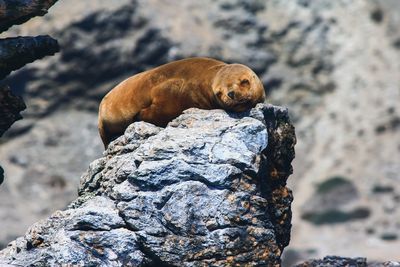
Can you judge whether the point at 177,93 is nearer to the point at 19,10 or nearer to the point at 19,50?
the point at 19,50

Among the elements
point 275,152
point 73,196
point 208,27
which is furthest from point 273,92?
point 275,152

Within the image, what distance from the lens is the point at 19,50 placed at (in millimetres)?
12539

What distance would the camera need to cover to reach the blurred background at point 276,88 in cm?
4197

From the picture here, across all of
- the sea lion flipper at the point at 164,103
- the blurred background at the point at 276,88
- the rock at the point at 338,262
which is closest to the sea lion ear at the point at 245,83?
the sea lion flipper at the point at 164,103

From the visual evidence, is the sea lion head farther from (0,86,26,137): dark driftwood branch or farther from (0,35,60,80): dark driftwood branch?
(0,86,26,137): dark driftwood branch

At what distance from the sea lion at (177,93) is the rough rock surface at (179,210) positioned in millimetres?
346

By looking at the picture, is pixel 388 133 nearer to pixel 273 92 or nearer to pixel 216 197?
pixel 273 92

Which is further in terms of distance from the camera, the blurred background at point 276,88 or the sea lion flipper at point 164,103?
the blurred background at point 276,88

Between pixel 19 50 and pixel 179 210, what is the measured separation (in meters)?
3.15

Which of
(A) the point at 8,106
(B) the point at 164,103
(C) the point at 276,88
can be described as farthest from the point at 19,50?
(C) the point at 276,88

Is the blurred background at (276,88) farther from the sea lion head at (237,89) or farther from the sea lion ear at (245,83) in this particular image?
the sea lion ear at (245,83)

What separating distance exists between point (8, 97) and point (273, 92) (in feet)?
116

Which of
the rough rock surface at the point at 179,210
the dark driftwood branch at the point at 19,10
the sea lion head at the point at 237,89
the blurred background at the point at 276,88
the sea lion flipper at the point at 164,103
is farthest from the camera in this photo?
the blurred background at the point at 276,88

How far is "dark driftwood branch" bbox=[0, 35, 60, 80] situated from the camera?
40.8 ft
